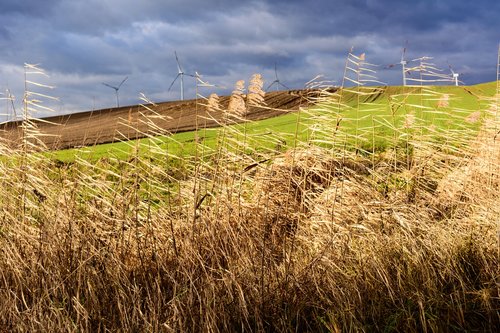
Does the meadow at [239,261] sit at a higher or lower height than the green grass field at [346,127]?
lower

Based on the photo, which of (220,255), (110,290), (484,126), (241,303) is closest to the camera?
(241,303)

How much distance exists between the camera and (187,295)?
172 inches

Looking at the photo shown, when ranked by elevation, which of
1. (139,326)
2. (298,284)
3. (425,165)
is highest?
(425,165)

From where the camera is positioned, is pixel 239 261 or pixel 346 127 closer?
pixel 239 261

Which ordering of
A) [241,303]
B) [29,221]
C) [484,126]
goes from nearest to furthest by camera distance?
[241,303] < [29,221] < [484,126]

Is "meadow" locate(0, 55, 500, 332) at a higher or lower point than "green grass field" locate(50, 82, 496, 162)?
lower

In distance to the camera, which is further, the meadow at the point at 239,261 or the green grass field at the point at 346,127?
the green grass field at the point at 346,127

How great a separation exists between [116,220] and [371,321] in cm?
264

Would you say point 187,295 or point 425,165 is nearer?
point 187,295

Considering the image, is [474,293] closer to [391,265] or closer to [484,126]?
[391,265]

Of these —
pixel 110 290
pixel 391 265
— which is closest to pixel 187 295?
pixel 110 290

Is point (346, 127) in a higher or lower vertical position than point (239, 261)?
higher

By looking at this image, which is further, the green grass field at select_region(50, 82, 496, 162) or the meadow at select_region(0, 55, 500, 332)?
the green grass field at select_region(50, 82, 496, 162)

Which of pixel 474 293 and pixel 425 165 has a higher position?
pixel 425 165
